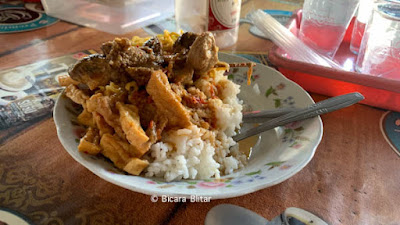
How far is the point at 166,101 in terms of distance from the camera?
3.51ft

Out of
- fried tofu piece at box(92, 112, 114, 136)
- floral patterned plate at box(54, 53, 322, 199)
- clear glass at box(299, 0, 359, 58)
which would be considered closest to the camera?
floral patterned plate at box(54, 53, 322, 199)

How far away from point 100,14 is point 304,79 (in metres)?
1.61

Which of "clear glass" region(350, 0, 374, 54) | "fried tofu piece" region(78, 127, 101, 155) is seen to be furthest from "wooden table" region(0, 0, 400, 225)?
"clear glass" region(350, 0, 374, 54)

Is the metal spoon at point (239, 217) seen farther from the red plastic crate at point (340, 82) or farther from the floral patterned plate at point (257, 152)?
the red plastic crate at point (340, 82)

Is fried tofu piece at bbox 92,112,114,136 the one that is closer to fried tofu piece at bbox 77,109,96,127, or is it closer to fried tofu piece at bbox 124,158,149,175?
fried tofu piece at bbox 77,109,96,127

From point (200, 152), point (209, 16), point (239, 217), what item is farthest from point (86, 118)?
point (209, 16)

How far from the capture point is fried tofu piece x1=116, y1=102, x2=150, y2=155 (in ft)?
3.14

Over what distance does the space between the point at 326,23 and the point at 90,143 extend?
5.36 ft

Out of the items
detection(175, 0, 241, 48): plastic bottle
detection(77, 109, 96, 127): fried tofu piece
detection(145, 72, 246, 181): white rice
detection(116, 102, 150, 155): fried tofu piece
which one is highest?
detection(175, 0, 241, 48): plastic bottle

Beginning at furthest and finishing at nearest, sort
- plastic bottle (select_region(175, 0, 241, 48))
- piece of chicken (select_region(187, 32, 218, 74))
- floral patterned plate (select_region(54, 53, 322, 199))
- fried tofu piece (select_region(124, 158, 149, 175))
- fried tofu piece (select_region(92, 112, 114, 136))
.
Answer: plastic bottle (select_region(175, 0, 241, 48)), piece of chicken (select_region(187, 32, 218, 74)), fried tofu piece (select_region(92, 112, 114, 136)), fried tofu piece (select_region(124, 158, 149, 175)), floral patterned plate (select_region(54, 53, 322, 199))

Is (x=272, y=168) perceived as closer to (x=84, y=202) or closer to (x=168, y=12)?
(x=84, y=202)

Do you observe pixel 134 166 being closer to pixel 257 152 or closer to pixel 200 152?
pixel 200 152

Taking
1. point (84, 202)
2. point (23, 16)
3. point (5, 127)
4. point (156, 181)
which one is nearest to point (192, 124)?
point (156, 181)

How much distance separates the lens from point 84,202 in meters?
0.94
